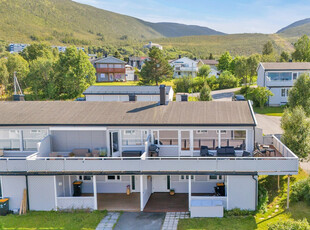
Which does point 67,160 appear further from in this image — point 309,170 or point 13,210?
point 309,170

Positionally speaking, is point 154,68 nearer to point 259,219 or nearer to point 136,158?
point 136,158

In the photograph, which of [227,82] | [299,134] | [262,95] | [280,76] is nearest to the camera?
[299,134]

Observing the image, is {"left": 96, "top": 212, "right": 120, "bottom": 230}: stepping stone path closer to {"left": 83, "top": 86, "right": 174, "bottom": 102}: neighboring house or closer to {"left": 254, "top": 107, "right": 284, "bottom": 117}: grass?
{"left": 83, "top": 86, "right": 174, "bottom": 102}: neighboring house

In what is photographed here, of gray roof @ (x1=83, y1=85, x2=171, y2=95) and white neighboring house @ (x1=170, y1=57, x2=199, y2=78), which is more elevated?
white neighboring house @ (x1=170, y1=57, x2=199, y2=78)

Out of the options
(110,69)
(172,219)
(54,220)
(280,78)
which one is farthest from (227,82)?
(54,220)

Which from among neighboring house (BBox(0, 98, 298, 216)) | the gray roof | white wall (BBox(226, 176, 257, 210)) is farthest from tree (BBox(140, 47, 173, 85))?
white wall (BBox(226, 176, 257, 210))
